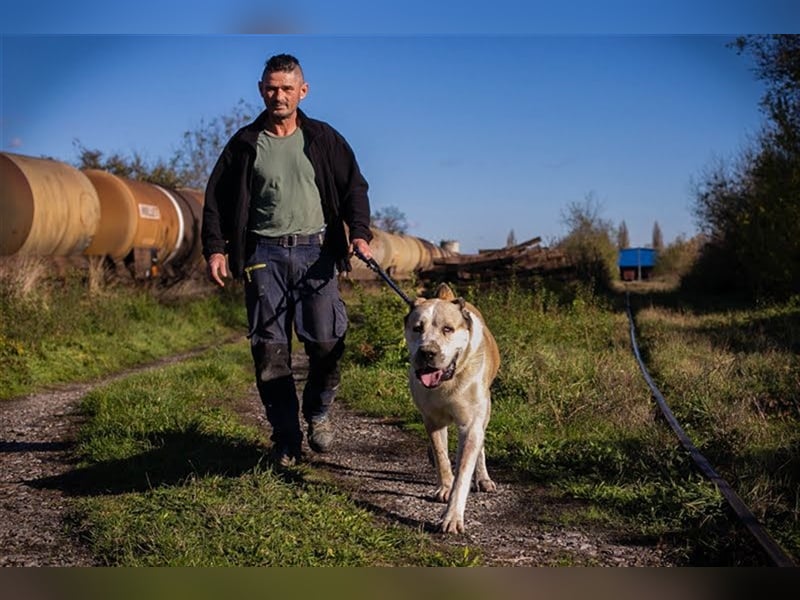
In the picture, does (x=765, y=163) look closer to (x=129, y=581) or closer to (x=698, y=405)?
(x=698, y=405)

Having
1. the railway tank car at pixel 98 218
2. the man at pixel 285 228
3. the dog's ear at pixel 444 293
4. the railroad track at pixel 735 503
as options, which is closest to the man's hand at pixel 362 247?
the man at pixel 285 228

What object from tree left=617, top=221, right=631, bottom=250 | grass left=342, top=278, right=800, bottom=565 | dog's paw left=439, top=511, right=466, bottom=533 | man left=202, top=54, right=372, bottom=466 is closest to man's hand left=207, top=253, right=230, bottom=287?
man left=202, top=54, right=372, bottom=466

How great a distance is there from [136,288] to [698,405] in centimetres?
1103

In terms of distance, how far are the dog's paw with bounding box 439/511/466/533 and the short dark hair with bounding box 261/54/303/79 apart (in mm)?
2543

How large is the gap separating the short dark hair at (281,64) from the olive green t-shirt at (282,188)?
387 millimetres

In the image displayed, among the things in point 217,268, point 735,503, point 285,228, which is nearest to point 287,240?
point 285,228

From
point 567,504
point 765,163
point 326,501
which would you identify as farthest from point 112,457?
point 765,163

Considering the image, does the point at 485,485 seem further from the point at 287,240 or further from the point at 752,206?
the point at 752,206

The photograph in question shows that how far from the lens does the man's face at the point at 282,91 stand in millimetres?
4598

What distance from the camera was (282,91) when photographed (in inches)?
182

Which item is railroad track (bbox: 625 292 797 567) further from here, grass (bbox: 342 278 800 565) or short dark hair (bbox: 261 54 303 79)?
short dark hair (bbox: 261 54 303 79)

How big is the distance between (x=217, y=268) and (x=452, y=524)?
196 centimetres

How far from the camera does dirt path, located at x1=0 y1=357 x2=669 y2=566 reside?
3645 mm

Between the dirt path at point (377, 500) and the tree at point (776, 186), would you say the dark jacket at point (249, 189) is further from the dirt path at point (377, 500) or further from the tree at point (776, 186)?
the tree at point (776, 186)
